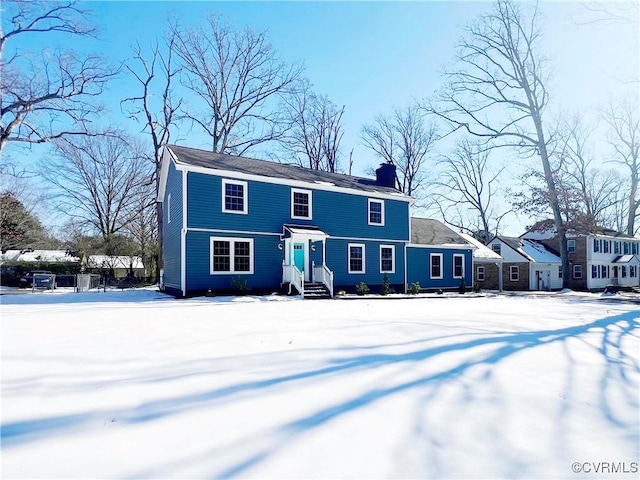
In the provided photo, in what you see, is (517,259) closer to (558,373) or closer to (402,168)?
(402,168)

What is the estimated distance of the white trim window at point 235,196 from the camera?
612 inches

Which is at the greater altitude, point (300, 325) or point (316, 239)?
point (316, 239)

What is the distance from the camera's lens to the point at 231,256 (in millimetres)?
15578

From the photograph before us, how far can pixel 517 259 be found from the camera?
3061 centimetres

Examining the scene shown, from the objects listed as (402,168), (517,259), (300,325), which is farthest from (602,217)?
(300,325)

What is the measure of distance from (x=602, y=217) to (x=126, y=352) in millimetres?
52169

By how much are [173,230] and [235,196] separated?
11.8 feet

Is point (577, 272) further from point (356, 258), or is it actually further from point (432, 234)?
point (356, 258)

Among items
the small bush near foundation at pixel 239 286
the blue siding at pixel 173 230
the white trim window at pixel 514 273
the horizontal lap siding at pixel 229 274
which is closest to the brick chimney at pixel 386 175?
the horizontal lap siding at pixel 229 274

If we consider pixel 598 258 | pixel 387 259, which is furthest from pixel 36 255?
pixel 598 258

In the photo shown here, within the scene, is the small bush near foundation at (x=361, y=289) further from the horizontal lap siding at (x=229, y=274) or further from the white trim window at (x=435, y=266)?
the white trim window at (x=435, y=266)

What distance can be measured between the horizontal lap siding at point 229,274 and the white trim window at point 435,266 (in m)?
9.85

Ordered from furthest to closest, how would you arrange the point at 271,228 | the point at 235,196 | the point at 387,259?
the point at 387,259
the point at 271,228
the point at 235,196

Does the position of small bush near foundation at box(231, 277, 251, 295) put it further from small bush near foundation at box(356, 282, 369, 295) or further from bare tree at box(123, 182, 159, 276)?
bare tree at box(123, 182, 159, 276)
